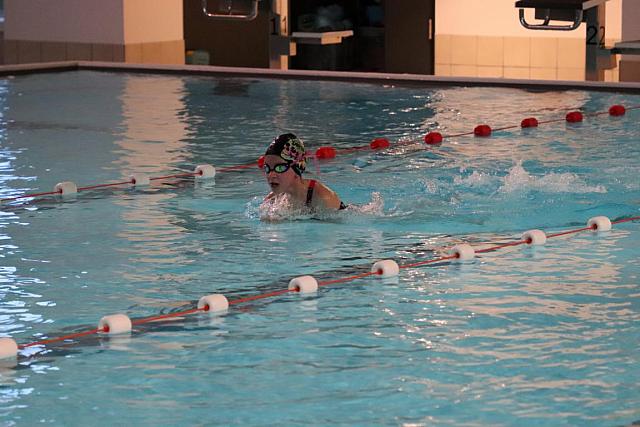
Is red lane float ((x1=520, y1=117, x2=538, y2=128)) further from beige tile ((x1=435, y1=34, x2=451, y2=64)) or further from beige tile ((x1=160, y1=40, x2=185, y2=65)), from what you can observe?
beige tile ((x1=160, y1=40, x2=185, y2=65))

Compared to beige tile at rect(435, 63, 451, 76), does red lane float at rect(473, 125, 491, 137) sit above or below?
below

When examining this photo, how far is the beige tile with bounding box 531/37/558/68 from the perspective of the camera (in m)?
15.1

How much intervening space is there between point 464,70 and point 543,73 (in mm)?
1163

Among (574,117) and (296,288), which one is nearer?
(296,288)

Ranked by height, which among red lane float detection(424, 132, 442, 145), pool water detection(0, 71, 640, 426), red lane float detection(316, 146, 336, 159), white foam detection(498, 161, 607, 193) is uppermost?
red lane float detection(424, 132, 442, 145)

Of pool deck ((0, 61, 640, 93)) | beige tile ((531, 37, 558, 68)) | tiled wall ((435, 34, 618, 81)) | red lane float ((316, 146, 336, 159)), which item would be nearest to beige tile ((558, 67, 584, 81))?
tiled wall ((435, 34, 618, 81))

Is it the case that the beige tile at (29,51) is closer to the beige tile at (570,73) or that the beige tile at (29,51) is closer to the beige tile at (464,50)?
the beige tile at (464,50)

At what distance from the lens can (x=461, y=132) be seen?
947cm

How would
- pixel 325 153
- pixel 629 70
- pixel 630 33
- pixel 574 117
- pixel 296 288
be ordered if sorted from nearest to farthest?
pixel 296 288
pixel 325 153
pixel 574 117
pixel 630 33
pixel 629 70

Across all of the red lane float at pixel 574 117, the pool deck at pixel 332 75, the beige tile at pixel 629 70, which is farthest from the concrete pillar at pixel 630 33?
the red lane float at pixel 574 117

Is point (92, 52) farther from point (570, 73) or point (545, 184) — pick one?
point (545, 184)

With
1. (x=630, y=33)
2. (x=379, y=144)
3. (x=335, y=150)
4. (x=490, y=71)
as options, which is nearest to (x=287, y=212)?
(x=335, y=150)

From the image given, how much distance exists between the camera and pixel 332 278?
5102mm

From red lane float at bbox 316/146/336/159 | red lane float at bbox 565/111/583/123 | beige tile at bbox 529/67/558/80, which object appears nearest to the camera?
→ red lane float at bbox 316/146/336/159
